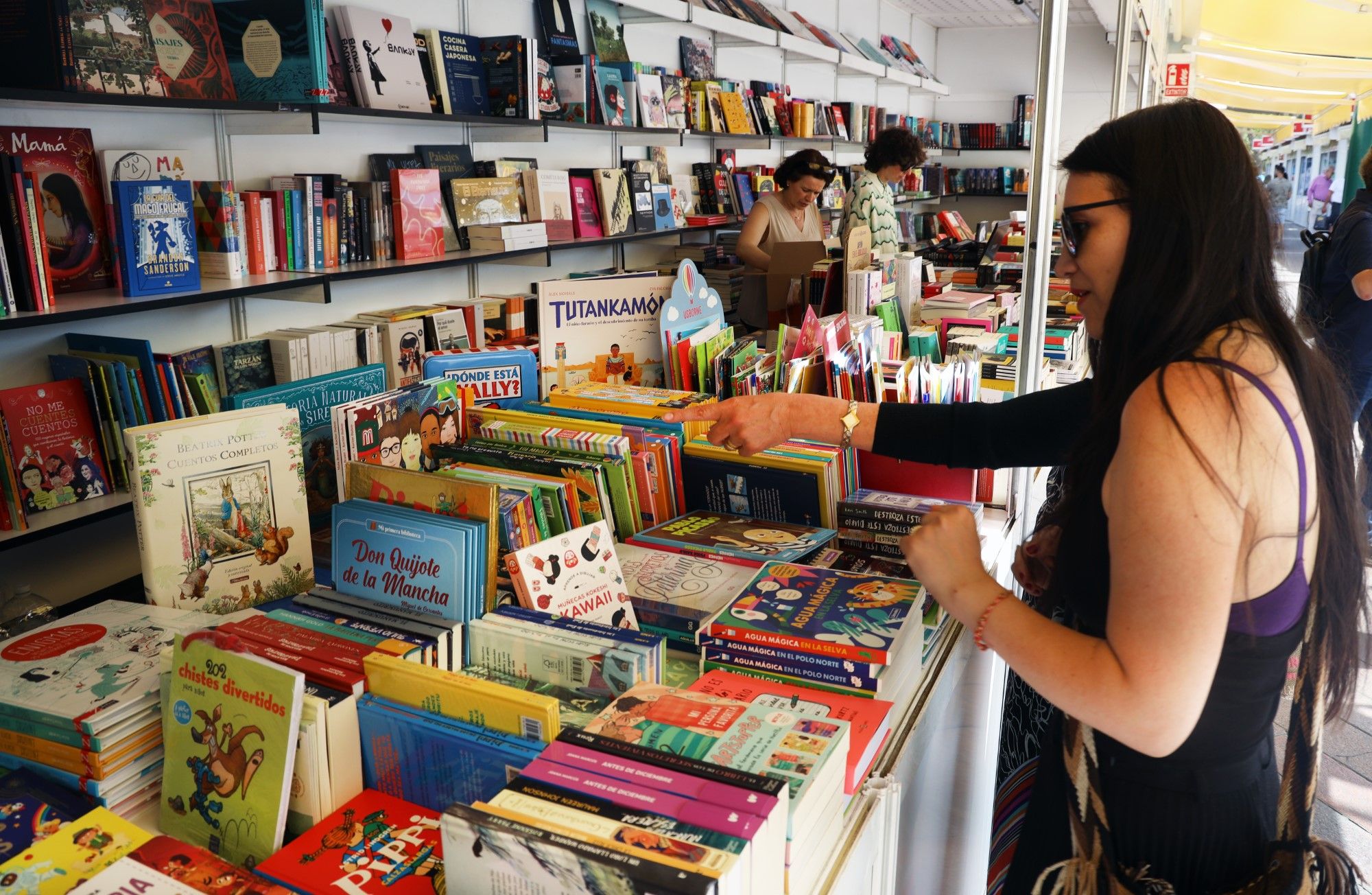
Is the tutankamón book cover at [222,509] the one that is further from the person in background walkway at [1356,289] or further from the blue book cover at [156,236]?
the person in background walkway at [1356,289]

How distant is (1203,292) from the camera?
1.08m

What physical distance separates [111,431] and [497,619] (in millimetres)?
1695

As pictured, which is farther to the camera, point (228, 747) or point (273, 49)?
point (273, 49)

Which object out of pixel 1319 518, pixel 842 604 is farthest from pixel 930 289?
pixel 1319 518

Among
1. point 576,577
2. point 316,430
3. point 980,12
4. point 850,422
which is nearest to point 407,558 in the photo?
point 576,577

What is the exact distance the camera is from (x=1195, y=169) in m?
1.10

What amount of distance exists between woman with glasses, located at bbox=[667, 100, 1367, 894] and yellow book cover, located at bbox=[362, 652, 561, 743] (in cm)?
52

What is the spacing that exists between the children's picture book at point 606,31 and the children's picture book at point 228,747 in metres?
Result: 4.26

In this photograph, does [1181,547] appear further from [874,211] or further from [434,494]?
[874,211]

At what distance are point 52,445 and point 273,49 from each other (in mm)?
1339

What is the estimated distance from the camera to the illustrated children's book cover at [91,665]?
128cm

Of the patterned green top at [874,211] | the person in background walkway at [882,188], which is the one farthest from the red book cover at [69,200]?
the patterned green top at [874,211]

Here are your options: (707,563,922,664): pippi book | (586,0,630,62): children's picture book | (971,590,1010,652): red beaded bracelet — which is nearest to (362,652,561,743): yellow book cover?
(707,563,922,664): pippi book

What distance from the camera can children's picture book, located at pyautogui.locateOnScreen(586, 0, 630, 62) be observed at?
4852 mm
